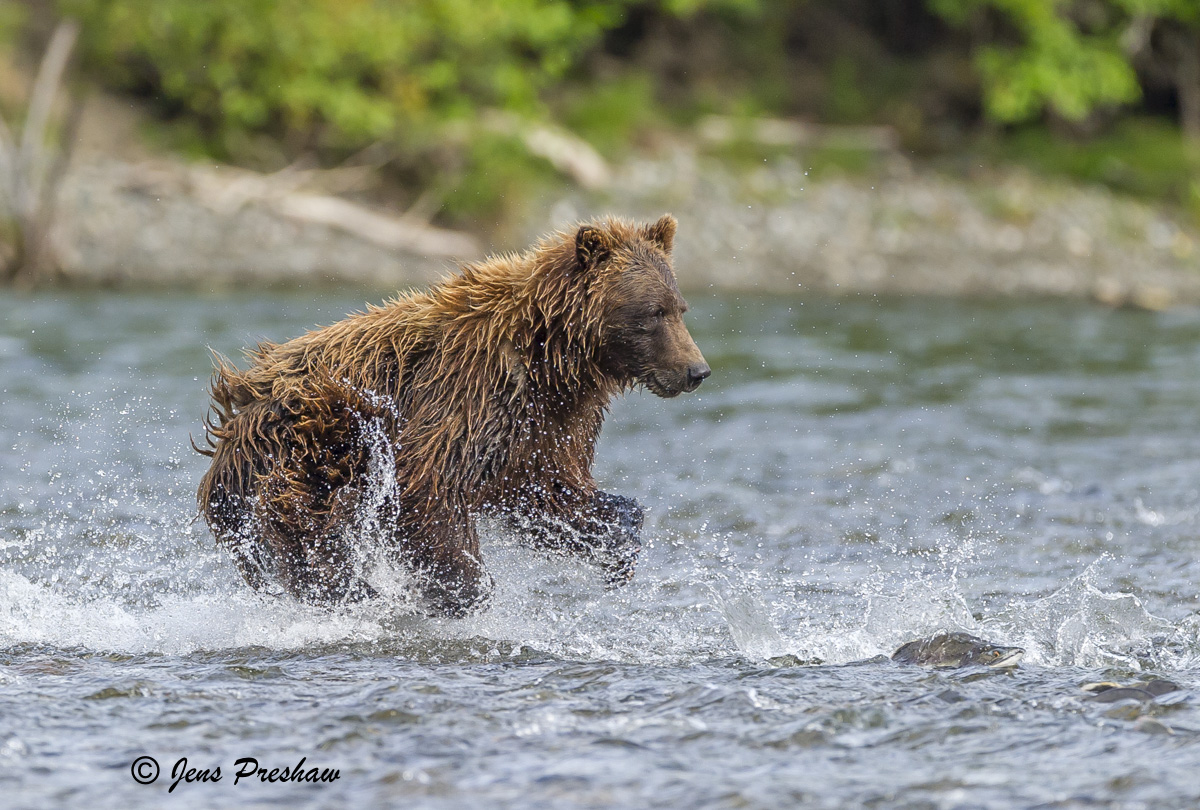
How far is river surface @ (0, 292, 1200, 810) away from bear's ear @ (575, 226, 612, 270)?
1.33 m

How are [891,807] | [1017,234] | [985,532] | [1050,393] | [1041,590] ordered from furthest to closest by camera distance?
[1017,234] → [1050,393] → [985,532] → [1041,590] → [891,807]

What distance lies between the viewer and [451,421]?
5.87m

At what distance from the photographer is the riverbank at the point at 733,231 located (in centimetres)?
2083

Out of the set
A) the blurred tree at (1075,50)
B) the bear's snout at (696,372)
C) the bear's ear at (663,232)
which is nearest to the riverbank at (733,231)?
the blurred tree at (1075,50)

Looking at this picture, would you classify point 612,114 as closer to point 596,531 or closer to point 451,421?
point 596,531

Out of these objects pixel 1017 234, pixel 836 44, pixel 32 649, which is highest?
pixel 836 44

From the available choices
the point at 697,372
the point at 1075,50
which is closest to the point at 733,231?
the point at 1075,50

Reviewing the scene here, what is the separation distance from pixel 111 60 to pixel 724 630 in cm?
1963

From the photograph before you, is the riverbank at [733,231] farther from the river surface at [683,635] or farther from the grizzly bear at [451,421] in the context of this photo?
the grizzly bear at [451,421]

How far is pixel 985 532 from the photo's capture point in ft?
27.2

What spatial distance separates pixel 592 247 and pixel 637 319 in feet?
1.17

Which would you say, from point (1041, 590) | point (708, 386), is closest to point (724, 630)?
point (1041, 590)

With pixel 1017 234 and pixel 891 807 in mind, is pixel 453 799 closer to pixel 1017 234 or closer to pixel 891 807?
pixel 891 807

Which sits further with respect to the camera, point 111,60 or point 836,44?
point 836,44
